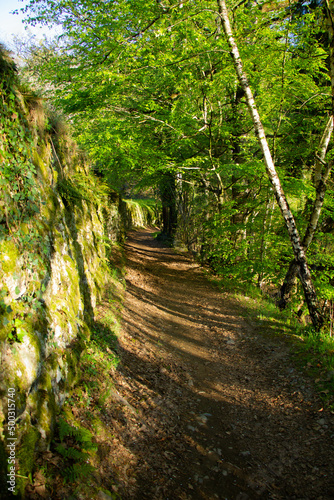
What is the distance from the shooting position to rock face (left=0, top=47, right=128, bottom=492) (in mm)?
2508

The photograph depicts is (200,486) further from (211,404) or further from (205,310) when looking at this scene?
(205,310)

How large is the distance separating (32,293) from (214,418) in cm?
335

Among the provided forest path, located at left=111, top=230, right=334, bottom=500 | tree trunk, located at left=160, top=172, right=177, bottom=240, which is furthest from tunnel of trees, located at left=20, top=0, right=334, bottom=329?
tree trunk, located at left=160, top=172, right=177, bottom=240

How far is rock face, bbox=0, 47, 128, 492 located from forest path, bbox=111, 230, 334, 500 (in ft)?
3.69

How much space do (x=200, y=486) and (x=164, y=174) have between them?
35.6 feet

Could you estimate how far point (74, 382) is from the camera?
368 cm

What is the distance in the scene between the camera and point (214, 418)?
4.41 metres

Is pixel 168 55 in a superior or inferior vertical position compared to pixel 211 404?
superior

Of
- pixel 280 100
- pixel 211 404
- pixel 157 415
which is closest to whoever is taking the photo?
pixel 157 415

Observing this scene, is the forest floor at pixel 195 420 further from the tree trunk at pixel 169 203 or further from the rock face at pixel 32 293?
A: the tree trunk at pixel 169 203

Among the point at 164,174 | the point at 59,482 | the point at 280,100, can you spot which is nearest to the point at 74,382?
the point at 59,482

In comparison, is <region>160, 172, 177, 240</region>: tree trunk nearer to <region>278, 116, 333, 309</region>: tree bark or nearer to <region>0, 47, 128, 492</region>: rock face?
<region>278, 116, 333, 309</region>: tree bark

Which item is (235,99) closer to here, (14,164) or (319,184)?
(319,184)

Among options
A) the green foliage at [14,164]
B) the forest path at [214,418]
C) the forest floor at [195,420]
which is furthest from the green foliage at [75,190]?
the forest path at [214,418]
